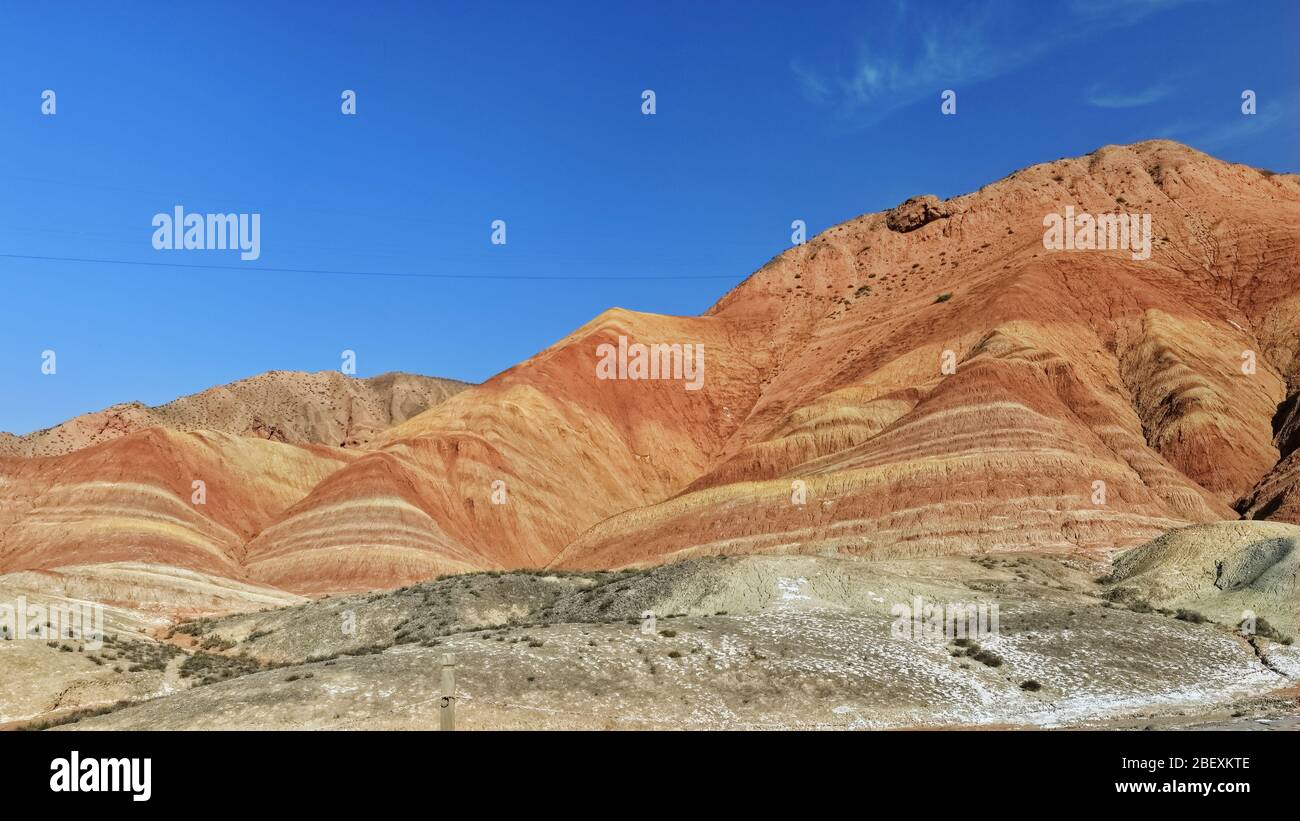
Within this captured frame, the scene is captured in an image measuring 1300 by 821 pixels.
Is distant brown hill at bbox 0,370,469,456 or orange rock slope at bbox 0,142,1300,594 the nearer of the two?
orange rock slope at bbox 0,142,1300,594

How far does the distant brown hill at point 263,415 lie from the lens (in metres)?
143

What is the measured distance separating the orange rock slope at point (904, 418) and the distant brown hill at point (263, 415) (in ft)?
162

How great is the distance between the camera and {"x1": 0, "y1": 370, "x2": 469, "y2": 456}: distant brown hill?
143250mm

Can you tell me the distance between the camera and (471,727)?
82.3ft

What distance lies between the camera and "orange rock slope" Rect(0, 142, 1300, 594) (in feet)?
244

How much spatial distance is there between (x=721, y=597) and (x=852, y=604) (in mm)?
5008

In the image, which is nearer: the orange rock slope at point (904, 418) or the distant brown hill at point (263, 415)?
the orange rock slope at point (904, 418)

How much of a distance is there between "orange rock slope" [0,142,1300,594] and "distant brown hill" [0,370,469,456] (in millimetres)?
49357

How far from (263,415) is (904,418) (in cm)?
12028

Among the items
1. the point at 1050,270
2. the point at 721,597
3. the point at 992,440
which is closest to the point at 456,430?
the point at 992,440

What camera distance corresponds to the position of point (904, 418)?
8494 cm

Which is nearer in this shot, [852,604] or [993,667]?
[993,667]

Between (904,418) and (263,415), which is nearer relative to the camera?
(904,418)
